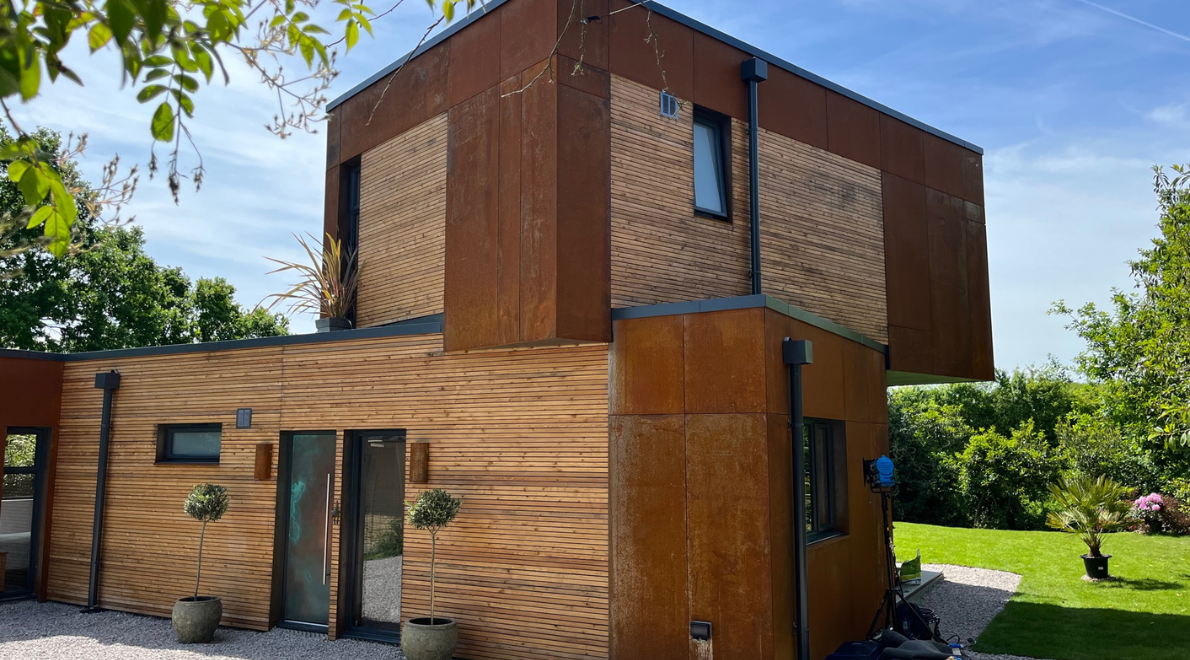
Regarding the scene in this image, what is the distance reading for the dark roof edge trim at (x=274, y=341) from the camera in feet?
29.8

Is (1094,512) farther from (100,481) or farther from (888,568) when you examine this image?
(100,481)

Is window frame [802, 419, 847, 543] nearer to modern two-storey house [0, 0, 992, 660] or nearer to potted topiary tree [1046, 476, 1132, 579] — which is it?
modern two-storey house [0, 0, 992, 660]

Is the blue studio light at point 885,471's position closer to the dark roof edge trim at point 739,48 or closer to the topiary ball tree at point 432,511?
the topiary ball tree at point 432,511

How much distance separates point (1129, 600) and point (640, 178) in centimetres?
902

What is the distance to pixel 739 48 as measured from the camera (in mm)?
9906

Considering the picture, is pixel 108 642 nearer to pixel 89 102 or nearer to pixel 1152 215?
pixel 89 102

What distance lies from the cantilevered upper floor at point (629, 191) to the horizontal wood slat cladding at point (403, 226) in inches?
1.1

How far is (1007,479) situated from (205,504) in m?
18.9

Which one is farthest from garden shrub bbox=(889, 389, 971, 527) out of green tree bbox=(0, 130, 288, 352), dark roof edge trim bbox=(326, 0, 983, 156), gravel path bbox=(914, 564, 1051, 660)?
green tree bbox=(0, 130, 288, 352)

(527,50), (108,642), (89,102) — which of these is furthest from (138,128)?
(108,642)

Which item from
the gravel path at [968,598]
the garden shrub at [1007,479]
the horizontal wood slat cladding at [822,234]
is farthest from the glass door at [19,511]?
the garden shrub at [1007,479]

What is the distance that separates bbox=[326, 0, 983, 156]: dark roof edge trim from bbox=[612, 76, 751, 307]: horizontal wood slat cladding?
0.87 meters

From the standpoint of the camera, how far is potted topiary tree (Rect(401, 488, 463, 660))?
7.82 meters

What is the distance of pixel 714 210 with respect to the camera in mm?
9641
